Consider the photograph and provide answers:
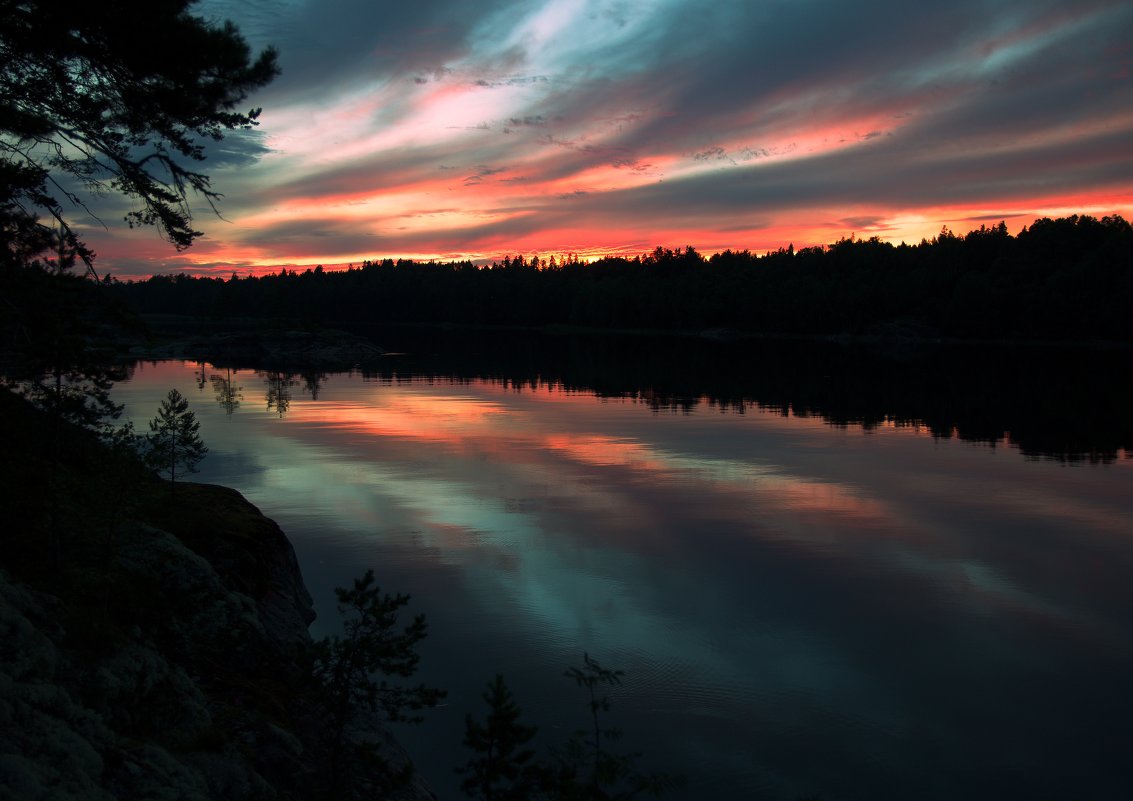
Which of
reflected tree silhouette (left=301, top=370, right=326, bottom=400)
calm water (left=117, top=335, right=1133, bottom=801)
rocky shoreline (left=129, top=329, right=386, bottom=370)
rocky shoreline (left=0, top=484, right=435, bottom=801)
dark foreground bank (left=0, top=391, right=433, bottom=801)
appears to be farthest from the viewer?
rocky shoreline (left=129, top=329, right=386, bottom=370)

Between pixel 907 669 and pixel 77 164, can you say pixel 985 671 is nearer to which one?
pixel 907 669

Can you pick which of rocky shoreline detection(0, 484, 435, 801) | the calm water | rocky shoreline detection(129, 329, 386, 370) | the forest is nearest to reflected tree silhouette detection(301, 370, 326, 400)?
rocky shoreline detection(129, 329, 386, 370)

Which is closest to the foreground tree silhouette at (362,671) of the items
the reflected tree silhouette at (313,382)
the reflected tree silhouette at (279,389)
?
the reflected tree silhouette at (279,389)

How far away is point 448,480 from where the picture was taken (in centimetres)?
2403

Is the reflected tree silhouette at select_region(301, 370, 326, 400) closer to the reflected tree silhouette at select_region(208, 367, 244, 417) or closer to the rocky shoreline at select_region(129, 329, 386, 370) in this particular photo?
the reflected tree silhouette at select_region(208, 367, 244, 417)

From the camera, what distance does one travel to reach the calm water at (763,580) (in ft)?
32.8

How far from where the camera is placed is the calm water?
394 inches

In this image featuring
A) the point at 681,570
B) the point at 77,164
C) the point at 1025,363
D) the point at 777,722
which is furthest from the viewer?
the point at 1025,363

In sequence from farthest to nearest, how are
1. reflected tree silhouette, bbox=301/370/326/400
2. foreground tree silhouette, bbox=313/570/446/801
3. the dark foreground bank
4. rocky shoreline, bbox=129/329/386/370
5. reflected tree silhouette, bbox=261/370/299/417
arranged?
rocky shoreline, bbox=129/329/386/370
reflected tree silhouette, bbox=301/370/326/400
reflected tree silhouette, bbox=261/370/299/417
foreground tree silhouette, bbox=313/570/446/801
the dark foreground bank

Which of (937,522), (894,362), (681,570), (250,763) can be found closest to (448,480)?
(681,570)

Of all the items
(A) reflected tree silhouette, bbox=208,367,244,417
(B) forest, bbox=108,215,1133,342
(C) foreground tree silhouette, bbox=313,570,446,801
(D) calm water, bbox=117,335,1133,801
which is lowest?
(D) calm water, bbox=117,335,1133,801

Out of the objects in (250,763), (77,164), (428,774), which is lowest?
(428,774)

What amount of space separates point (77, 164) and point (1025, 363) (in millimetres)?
86149

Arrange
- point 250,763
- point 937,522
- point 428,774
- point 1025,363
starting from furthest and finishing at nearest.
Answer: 1. point 1025,363
2. point 937,522
3. point 428,774
4. point 250,763
